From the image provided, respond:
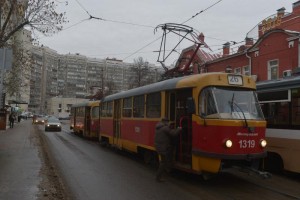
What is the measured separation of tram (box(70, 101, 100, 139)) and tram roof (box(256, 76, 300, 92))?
1385cm

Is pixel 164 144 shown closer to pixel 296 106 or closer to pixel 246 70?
pixel 296 106

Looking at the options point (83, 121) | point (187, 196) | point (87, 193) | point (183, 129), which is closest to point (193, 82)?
point (183, 129)

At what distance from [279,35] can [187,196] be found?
24.1m

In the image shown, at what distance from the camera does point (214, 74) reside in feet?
36.6

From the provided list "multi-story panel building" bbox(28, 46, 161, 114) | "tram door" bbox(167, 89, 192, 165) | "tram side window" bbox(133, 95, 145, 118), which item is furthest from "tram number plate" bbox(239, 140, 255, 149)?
"multi-story panel building" bbox(28, 46, 161, 114)

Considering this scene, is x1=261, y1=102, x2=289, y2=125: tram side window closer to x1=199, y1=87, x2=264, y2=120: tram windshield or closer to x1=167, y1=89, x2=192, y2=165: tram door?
x1=199, y1=87, x2=264, y2=120: tram windshield

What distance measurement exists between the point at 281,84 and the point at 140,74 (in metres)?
53.9

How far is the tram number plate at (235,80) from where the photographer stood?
11.2 metres

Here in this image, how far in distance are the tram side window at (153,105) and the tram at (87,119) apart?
11.6 metres

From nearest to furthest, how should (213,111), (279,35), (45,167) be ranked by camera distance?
(213,111)
(45,167)
(279,35)

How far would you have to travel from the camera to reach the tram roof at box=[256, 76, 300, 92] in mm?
12312

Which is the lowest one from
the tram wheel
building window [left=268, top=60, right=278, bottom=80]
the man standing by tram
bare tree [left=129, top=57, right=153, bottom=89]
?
the tram wheel

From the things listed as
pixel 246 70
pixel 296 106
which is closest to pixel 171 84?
pixel 296 106

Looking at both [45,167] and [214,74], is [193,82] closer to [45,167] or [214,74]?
[214,74]
